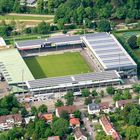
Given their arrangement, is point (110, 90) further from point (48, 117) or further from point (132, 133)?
point (132, 133)

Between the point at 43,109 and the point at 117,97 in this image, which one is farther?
the point at 117,97

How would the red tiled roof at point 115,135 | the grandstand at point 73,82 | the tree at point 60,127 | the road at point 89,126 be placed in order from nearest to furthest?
the red tiled roof at point 115,135 < the tree at point 60,127 < the road at point 89,126 < the grandstand at point 73,82

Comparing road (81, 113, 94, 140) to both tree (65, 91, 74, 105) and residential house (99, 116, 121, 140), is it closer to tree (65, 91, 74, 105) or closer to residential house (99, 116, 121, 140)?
residential house (99, 116, 121, 140)

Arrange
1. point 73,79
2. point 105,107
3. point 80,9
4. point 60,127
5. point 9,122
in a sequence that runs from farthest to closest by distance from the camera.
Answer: point 80,9 < point 73,79 < point 105,107 < point 9,122 < point 60,127

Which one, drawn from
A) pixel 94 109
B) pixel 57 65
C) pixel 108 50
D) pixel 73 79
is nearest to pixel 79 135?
pixel 94 109

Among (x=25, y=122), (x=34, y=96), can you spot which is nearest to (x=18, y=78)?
(x=34, y=96)

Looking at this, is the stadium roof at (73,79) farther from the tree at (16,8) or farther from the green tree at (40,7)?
the tree at (16,8)

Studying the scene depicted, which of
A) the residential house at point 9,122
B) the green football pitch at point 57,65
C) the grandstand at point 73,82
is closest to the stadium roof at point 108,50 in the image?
the green football pitch at point 57,65

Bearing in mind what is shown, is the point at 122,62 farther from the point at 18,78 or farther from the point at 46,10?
the point at 46,10
